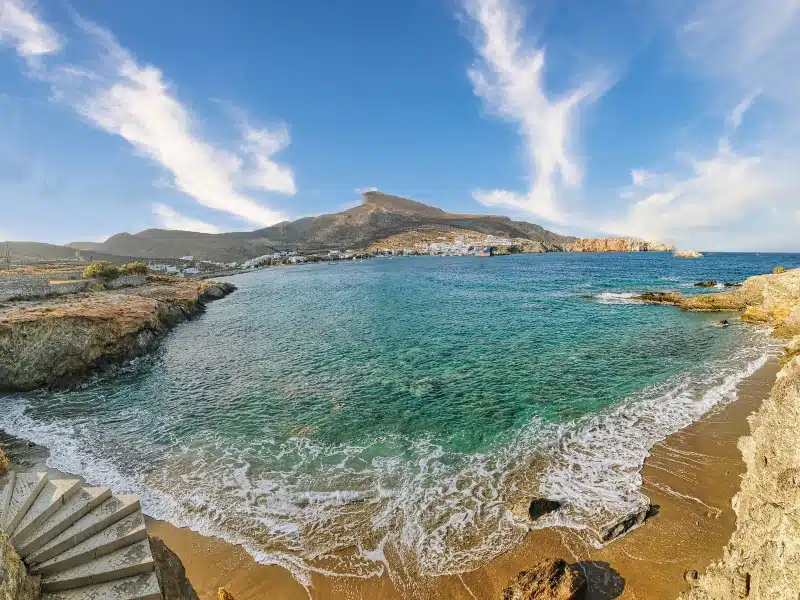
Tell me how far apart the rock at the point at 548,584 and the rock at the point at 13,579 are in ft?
30.3

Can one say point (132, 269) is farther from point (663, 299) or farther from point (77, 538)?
point (663, 299)

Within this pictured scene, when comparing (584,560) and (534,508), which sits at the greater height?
(534,508)

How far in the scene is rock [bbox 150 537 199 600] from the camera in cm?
759

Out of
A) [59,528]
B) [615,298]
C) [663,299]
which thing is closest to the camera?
[59,528]

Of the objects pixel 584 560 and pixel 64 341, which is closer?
pixel 584 560

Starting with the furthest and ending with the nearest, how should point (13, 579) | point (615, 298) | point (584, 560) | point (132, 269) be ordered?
point (132, 269) → point (615, 298) → point (584, 560) → point (13, 579)

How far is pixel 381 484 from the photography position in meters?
12.6

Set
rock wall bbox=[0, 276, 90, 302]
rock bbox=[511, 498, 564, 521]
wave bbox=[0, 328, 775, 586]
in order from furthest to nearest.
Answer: rock wall bbox=[0, 276, 90, 302]
rock bbox=[511, 498, 564, 521]
wave bbox=[0, 328, 775, 586]

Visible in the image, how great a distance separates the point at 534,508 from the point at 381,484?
5.09 metres

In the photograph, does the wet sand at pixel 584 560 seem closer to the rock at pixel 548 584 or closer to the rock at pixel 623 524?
the rock at pixel 623 524

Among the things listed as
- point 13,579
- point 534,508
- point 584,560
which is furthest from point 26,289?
point 584,560

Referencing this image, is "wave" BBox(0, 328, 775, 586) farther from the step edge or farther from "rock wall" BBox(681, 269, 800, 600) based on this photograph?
the step edge

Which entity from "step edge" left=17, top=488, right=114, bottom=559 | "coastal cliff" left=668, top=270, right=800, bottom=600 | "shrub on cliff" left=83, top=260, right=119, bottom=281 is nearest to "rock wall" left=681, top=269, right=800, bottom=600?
"coastal cliff" left=668, top=270, right=800, bottom=600

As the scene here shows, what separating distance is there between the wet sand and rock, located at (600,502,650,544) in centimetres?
16
